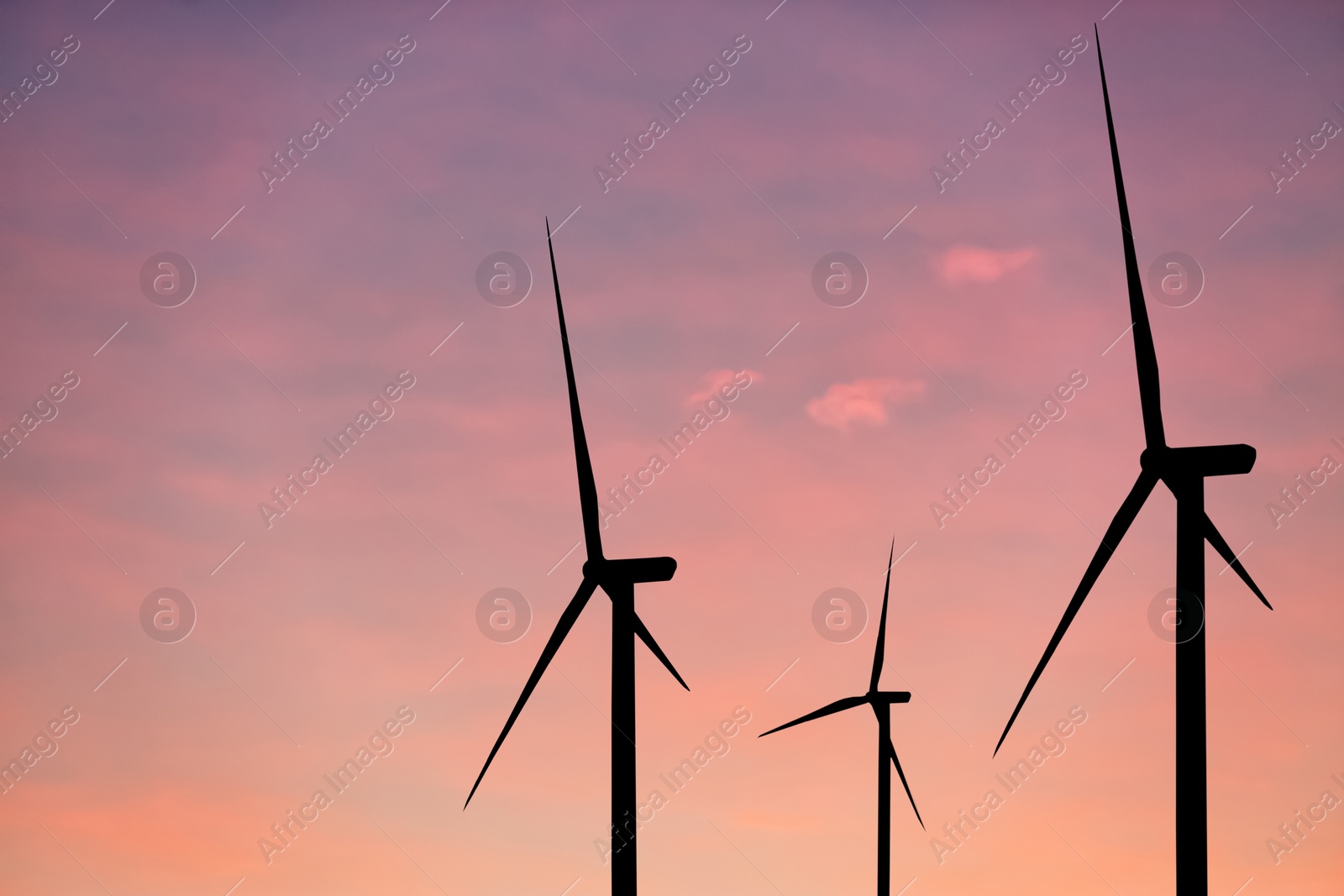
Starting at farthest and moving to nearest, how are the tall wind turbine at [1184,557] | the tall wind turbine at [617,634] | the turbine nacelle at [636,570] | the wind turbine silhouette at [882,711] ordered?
the wind turbine silhouette at [882,711]
the turbine nacelle at [636,570]
the tall wind turbine at [617,634]
the tall wind turbine at [1184,557]

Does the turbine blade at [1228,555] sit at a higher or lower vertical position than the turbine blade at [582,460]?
lower

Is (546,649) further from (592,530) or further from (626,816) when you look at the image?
(626,816)

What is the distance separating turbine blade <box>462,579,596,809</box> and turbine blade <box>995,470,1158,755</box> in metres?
11.2

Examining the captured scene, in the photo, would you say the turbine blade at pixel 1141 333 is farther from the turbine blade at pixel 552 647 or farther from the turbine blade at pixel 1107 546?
the turbine blade at pixel 552 647

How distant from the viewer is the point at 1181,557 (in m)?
23.2

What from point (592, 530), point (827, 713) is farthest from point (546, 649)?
point (827, 713)

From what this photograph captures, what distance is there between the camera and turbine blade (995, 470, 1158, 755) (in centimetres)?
2588

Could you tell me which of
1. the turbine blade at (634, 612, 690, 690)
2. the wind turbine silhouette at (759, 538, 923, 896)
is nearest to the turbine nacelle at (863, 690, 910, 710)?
the wind turbine silhouette at (759, 538, 923, 896)

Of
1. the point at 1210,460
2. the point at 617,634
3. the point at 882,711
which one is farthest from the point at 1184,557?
the point at 882,711

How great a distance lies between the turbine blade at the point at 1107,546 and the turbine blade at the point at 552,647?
1118cm

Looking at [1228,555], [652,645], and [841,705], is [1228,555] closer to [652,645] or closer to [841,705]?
[652,645]

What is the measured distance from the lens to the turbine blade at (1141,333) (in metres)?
26.8

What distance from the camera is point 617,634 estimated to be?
31.8 metres

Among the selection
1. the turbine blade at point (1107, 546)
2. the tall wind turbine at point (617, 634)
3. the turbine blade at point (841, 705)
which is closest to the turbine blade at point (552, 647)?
the tall wind turbine at point (617, 634)
